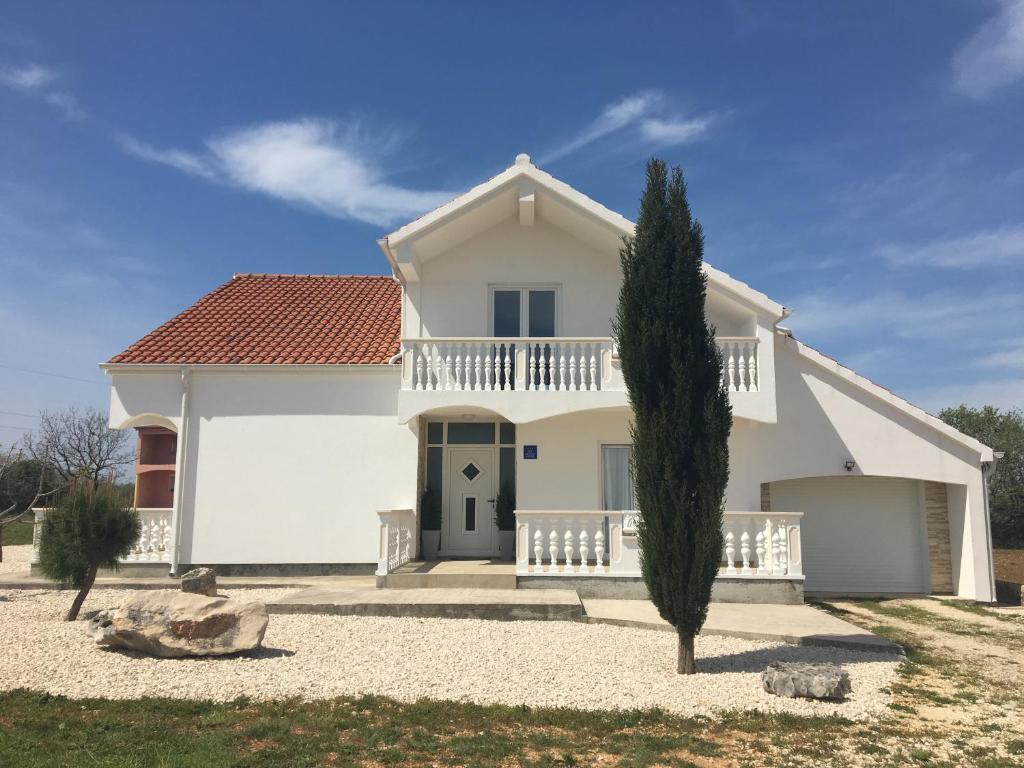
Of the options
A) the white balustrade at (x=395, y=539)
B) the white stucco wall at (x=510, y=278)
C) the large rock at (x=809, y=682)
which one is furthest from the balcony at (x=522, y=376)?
the large rock at (x=809, y=682)

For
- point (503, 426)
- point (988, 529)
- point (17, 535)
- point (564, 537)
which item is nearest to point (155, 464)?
point (17, 535)

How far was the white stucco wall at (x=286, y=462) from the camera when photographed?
1461cm

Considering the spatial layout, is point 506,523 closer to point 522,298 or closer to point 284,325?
point 522,298

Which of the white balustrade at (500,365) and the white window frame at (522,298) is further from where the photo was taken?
the white window frame at (522,298)

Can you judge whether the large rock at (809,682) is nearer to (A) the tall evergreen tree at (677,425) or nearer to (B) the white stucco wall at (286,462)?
(A) the tall evergreen tree at (677,425)

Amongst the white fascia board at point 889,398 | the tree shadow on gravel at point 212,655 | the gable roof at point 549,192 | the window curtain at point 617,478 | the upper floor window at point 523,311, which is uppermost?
the gable roof at point 549,192

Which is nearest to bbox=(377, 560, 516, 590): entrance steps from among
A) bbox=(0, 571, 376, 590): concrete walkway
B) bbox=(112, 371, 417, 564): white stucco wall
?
bbox=(0, 571, 376, 590): concrete walkway

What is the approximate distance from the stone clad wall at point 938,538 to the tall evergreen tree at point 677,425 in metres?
8.84

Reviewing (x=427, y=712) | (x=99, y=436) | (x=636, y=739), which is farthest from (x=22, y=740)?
(x=99, y=436)

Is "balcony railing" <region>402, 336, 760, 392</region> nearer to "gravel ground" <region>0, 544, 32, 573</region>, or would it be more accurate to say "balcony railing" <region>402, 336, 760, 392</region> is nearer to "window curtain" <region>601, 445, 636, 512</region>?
"window curtain" <region>601, 445, 636, 512</region>

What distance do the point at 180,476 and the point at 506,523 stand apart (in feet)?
21.1

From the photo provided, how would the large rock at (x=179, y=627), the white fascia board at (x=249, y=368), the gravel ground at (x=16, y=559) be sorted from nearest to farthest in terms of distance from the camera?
the large rock at (x=179, y=627) < the white fascia board at (x=249, y=368) < the gravel ground at (x=16, y=559)

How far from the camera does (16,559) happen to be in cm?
2089

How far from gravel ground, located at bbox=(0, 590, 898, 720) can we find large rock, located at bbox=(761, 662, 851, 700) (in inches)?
4.5
